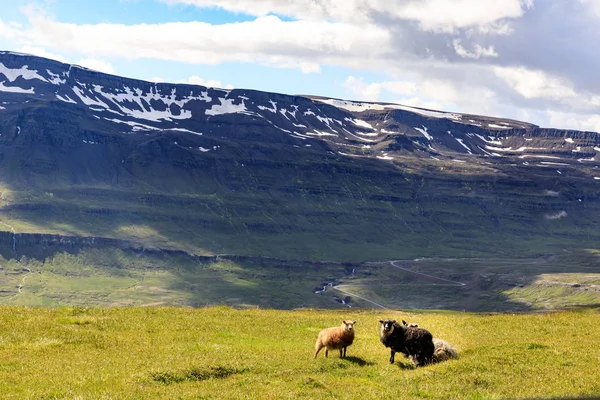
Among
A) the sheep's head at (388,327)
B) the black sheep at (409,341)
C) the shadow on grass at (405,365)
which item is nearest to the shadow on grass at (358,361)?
the black sheep at (409,341)

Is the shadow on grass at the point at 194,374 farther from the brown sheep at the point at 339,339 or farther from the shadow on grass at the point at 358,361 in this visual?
the shadow on grass at the point at 358,361

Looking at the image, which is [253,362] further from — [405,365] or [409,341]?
[409,341]

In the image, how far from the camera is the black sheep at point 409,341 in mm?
30016

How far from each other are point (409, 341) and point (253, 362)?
698 centimetres

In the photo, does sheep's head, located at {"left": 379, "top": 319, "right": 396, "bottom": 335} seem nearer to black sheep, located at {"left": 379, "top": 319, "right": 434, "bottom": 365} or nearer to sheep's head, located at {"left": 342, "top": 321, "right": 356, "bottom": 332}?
black sheep, located at {"left": 379, "top": 319, "right": 434, "bottom": 365}

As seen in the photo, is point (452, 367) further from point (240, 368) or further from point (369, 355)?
point (240, 368)

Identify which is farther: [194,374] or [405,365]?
[405,365]

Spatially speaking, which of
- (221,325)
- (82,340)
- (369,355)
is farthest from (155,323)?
(369,355)

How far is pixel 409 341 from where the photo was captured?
30.2m

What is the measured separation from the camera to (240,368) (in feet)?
91.2

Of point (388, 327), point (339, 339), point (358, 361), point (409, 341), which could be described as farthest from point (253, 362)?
point (409, 341)

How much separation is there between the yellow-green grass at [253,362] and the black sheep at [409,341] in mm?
597

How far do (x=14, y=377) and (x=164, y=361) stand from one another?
6.06 metres

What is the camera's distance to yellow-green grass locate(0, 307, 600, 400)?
24.0 m
